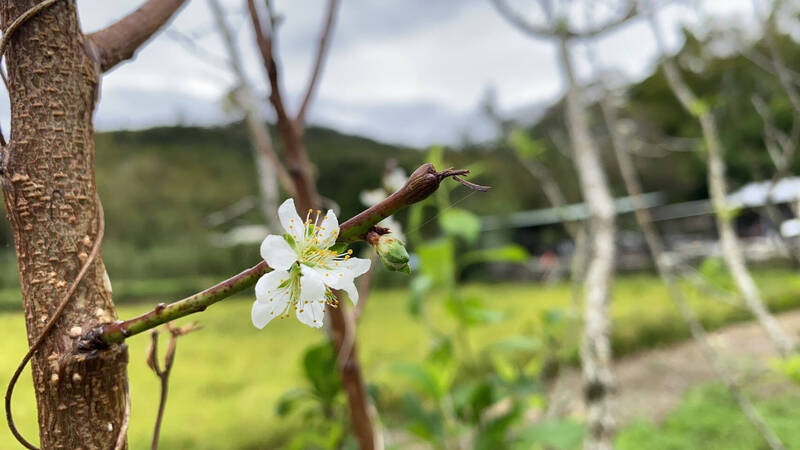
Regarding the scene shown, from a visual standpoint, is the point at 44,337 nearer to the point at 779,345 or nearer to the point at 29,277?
the point at 29,277

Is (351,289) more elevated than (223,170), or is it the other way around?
(351,289)

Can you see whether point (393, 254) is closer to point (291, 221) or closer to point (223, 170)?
point (291, 221)

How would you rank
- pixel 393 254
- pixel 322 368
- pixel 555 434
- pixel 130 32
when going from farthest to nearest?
pixel 555 434 → pixel 322 368 → pixel 130 32 → pixel 393 254

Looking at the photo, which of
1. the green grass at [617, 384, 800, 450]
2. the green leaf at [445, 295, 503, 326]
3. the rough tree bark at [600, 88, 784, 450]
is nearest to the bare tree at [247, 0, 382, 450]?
the green leaf at [445, 295, 503, 326]

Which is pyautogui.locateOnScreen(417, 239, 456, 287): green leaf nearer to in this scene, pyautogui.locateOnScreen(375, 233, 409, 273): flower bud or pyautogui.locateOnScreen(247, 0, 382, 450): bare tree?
pyautogui.locateOnScreen(247, 0, 382, 450): bare tree

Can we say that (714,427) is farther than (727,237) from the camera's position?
Yes

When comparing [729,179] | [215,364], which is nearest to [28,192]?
[215,364]

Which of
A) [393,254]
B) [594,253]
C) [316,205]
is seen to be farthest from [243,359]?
[393,254]

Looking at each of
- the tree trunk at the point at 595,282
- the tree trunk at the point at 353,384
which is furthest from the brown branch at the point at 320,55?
the tree trunk at the point at 595,282
